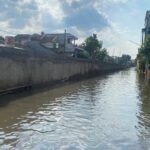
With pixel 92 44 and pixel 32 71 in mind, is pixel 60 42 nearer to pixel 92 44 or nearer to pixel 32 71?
pixel 92 44

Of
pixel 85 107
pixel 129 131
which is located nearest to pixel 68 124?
pixel 129 131

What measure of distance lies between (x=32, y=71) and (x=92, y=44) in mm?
44720

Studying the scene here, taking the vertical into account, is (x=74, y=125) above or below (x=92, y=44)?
below

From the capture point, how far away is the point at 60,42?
59188 mm

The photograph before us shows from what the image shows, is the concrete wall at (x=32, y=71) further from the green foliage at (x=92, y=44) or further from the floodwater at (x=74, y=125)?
the green foliage at (x=92, y=44)

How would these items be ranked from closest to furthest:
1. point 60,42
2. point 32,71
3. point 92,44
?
point 32,71, point 60,42, point 92,44

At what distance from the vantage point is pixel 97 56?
71625 millimetres

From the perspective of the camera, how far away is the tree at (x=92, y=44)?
67875 millimetres

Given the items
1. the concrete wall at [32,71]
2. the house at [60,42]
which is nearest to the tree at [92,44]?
the house at [60,42]

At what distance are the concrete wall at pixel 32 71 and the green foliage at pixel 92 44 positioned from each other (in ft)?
93.2

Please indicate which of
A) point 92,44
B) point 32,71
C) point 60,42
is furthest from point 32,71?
point 92,44

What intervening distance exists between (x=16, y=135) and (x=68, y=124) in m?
2.24

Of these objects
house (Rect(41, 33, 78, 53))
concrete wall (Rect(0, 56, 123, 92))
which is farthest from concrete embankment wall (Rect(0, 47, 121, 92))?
house (Rect(41, 33, 78, 53))

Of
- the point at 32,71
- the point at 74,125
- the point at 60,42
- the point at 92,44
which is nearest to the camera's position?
the point at 74,125
